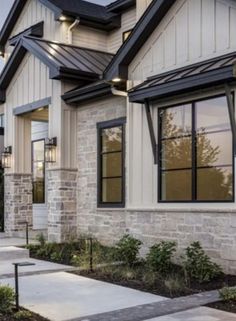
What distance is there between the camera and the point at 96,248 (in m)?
11.7

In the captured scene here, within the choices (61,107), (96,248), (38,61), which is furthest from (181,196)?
(38,61)

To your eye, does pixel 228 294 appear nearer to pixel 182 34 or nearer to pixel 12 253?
pixel 182 34

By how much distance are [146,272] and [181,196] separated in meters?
1.85

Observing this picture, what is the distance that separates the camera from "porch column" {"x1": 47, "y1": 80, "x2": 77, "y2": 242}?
534 inches

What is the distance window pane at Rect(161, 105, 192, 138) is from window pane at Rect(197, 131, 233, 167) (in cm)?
45

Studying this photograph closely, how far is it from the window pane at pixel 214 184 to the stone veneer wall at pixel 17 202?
778cm

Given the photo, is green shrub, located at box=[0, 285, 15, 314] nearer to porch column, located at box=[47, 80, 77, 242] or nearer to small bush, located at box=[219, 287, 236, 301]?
small bush, located at box=[219, 287, 236, 301]

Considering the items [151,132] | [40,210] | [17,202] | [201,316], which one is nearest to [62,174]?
[17,202]

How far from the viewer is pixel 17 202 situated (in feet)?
52.4

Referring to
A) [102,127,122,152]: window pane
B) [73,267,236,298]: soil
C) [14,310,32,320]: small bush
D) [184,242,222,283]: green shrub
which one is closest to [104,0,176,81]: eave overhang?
[102,127,122,152]: window pane

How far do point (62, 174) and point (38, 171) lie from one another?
202 inches

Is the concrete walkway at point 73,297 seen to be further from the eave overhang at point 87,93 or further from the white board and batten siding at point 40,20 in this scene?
the white board and batten siding at point 40,20

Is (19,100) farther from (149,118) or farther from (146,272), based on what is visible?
(146,272)

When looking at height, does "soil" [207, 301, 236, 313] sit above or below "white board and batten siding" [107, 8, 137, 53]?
below
